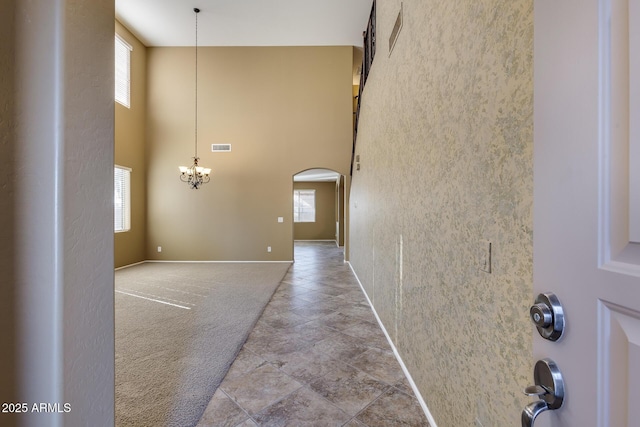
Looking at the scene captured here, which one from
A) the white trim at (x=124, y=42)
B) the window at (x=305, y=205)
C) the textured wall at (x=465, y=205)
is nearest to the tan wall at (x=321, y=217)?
the window at (x=305, y=205)

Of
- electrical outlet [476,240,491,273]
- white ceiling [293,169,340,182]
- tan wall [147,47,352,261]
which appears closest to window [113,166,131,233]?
tan wall [147,47,352,261]

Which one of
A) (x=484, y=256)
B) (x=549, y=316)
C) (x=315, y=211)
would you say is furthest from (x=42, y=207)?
(x=315, y=211)

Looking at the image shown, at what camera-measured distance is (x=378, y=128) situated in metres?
3.27

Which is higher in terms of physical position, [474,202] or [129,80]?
[129,80]

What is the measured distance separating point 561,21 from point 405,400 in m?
2.05

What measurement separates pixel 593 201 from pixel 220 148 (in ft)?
24.1

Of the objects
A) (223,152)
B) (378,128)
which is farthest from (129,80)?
(378,128)

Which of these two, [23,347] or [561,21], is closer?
[561,21]

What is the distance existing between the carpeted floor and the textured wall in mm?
1519

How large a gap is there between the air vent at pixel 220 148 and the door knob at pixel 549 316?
7225 mm

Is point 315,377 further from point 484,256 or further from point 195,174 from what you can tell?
point 195,174

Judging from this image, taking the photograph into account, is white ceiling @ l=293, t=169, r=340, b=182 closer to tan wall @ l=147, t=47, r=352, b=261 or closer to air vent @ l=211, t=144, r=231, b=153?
tan wall @ l=147, t=47, r=352, b=261

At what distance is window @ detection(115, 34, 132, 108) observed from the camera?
6133mm

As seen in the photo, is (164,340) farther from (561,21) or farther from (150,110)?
(150,110)
